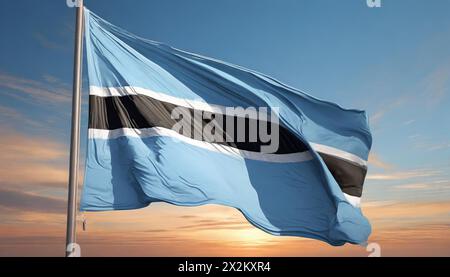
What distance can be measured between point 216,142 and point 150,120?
1417 mm

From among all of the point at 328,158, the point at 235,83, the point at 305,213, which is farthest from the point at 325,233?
the point at 235,83

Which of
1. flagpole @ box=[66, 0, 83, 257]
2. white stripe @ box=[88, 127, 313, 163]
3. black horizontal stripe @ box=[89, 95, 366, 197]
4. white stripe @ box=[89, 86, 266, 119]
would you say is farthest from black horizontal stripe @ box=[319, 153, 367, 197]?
flagpole @ box=[66, 0, 83, 257]

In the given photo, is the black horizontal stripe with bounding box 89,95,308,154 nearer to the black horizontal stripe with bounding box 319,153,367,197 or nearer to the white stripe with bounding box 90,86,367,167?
the white stripe with bounding box 90,86,367,167

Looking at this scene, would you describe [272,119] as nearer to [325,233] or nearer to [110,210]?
[325,233]

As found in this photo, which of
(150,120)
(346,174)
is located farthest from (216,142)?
(346,174)

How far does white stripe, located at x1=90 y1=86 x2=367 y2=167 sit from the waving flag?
0.07 ft

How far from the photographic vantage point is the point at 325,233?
9.75 meters

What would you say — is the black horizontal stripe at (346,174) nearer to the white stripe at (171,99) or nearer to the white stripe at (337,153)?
the white stripe at (337,153)

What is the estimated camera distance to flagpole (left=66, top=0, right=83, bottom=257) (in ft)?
24.6

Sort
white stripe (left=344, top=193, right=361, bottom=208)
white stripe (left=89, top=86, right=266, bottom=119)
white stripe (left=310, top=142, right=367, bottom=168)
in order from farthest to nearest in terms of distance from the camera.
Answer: white stripe (left=310, top=142, right=367, bottom=168), white stripe (left=344, top=193, right=361, bottom=208), white stripe (left=89, top=86, right=266, bottom=119)

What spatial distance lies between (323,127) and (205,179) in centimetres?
306

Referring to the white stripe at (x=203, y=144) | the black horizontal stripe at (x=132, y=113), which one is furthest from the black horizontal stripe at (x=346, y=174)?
the black horizontal stripe at (x=132, y=113)

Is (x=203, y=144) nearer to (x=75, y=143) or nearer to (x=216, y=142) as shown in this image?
(x=216, y=142)

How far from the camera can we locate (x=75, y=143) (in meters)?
7.77
